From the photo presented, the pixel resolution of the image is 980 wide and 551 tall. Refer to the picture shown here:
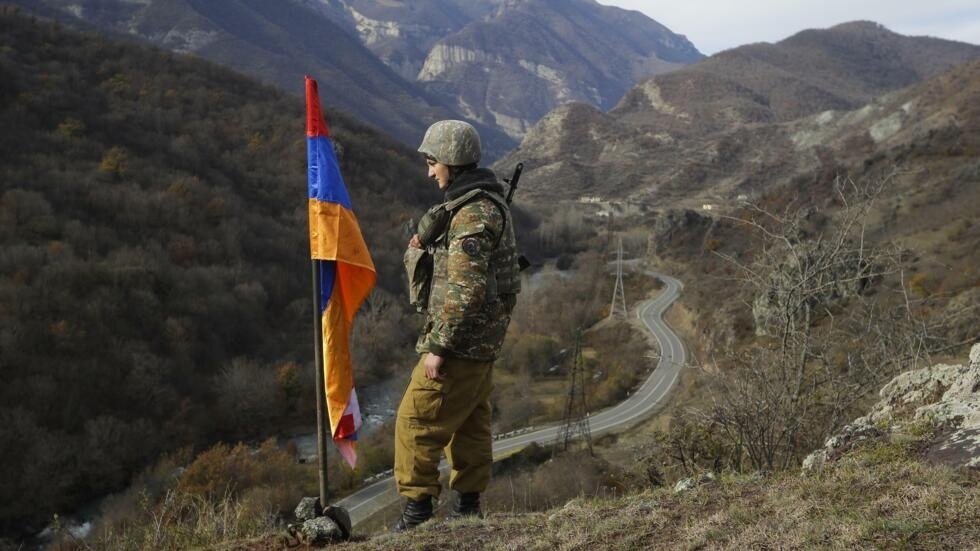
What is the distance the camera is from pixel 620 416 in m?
31.2

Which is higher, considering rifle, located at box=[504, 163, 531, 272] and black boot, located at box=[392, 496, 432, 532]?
rifle, located at box=[504, 163, 531, 272]

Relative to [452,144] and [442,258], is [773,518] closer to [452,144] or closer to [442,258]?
[442,258]

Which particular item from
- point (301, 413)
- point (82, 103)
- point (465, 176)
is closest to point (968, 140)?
point (301, 413)

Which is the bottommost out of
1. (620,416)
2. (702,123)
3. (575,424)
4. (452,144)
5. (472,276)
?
(620,416)

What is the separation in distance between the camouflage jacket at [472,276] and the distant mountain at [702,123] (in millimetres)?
100303

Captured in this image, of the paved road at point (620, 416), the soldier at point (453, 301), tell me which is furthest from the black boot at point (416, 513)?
the paved road at point (620, 416)

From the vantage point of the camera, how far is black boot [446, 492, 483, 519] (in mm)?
4195

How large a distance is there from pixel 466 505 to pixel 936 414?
295cm

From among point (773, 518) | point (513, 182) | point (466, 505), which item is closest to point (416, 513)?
point (466, 505)

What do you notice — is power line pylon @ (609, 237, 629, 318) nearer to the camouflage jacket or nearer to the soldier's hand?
the camouflage jacket

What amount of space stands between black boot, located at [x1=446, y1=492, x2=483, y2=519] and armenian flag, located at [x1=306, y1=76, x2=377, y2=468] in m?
0.74

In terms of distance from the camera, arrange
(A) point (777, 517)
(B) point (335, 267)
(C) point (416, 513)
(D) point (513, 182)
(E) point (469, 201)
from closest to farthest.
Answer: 1. (A) point (777, 517)
2. (E) point (469, 201)
3. (C) point (416, 513)
4. (D) point (513, 182)
5. (B) point (335, 267)

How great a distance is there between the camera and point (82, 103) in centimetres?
4828

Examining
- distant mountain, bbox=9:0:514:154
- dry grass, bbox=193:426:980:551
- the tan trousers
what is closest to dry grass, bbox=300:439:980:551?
dry grass, bbox=193:426:980:551
